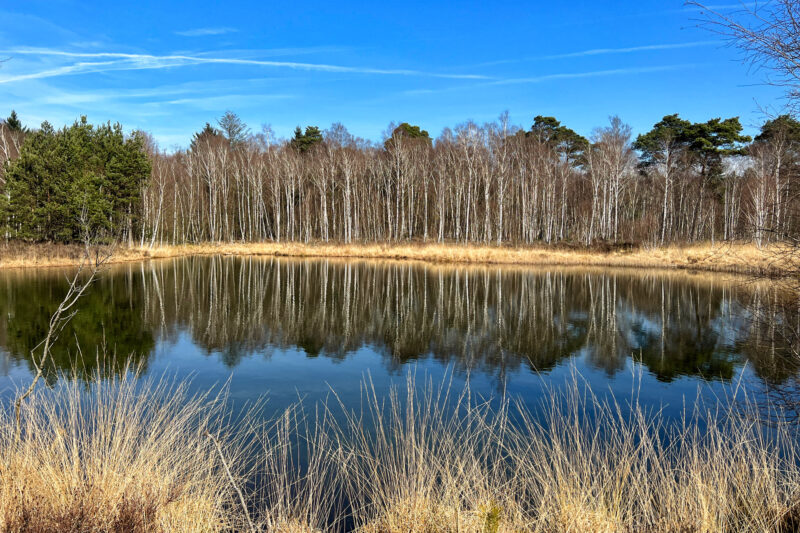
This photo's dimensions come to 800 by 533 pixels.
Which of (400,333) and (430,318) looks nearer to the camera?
(400,333)

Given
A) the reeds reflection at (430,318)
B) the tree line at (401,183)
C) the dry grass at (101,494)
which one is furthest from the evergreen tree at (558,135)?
the dry grass at (101,494)

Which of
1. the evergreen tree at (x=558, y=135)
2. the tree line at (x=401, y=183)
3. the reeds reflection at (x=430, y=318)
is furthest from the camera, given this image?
the evergreen tree at (x=558, y=135)

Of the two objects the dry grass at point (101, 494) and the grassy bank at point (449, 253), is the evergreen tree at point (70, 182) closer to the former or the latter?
the grassy bank at point (449, 253)

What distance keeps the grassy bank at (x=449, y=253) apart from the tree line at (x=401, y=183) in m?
1.68

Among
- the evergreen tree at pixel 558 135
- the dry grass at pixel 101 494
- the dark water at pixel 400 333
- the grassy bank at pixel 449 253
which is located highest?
the evergreen tree at pixel 558 135

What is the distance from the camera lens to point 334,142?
1973 inches

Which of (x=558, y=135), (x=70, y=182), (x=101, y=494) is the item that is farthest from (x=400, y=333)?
(x=558, y=135)

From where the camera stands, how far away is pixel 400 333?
559 inches

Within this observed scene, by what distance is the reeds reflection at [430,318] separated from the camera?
11727 millimetres

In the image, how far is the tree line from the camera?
31953 millimetres

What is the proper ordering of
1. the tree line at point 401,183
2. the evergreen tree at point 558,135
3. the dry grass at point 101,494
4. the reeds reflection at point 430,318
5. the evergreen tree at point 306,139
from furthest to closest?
the evergreen tree at point 306,139, the evergreen tree at point 558,135, the tree line at point 401,183, the reeds reflection at point 430,318, the dry grass at point 101,494

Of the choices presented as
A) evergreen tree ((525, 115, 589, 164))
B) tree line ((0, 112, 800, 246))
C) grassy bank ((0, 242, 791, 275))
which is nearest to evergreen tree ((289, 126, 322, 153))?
tree line ((0, 112, 800, 246))

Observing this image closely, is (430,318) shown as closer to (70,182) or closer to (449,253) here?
(449,253)

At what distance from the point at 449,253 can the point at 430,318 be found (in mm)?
19828
